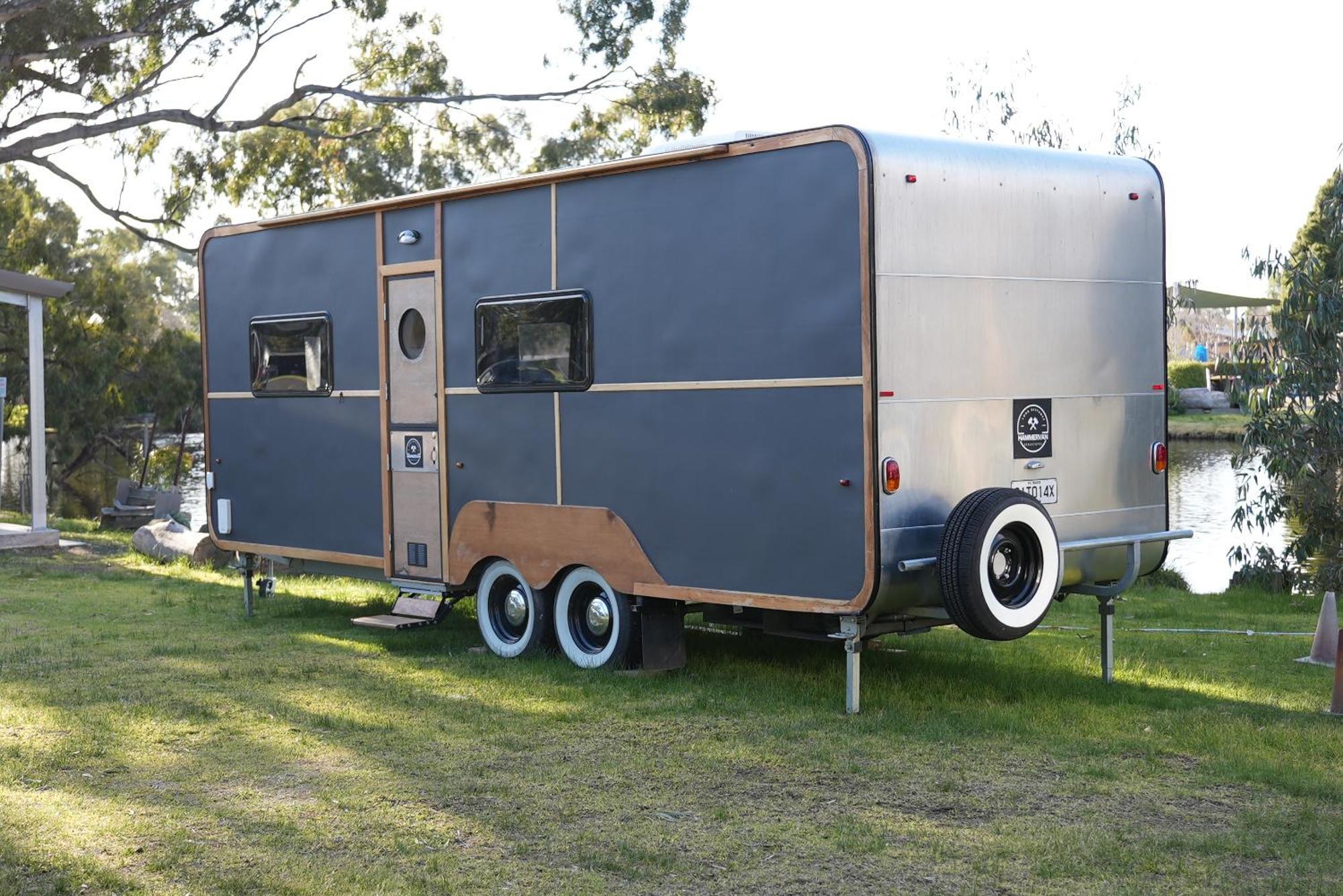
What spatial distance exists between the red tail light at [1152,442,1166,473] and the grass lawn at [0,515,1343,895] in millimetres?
1160

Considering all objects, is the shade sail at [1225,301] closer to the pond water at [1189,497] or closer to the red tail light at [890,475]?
the pond water at [1189,497]

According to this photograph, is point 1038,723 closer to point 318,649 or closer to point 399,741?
point 399,741

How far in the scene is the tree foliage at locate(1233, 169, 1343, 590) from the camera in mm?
13867

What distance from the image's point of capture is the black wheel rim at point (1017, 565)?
281 inches

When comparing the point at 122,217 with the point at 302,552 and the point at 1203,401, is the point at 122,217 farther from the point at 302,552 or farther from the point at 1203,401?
the point at 1203,401

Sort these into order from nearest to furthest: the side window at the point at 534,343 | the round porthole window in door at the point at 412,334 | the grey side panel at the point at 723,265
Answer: the grey side panel at the point at 723,265 < the side window at the point at 534,343 < the round porthole window in door at the point at 412,334

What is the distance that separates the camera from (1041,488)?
764 cm

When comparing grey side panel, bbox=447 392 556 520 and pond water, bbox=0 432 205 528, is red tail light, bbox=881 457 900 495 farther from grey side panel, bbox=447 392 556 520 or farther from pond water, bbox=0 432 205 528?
pond water, bbox=0 432 205 528

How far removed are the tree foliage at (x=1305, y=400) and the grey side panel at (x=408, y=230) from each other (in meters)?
8.45

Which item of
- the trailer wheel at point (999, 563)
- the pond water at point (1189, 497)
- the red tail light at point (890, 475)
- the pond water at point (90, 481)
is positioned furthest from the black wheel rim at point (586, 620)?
the pond water at point (90, 481)

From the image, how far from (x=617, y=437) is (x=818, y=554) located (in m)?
1.55

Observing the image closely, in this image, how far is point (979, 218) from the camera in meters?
7.36

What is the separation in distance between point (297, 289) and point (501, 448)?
247cm

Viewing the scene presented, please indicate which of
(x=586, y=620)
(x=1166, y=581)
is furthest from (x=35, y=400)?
(x=1166, y=581)
